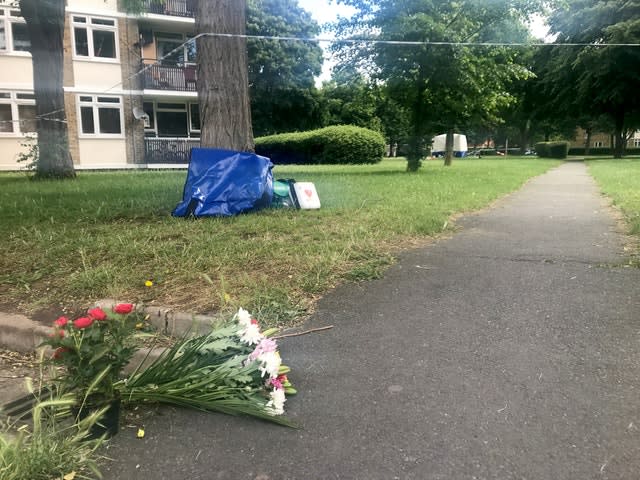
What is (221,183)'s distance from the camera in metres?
6.73

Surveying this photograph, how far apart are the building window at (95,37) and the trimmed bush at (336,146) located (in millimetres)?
8813

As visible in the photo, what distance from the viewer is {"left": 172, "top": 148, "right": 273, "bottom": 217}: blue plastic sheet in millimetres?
6616

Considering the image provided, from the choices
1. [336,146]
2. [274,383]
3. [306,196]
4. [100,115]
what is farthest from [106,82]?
[274,383]

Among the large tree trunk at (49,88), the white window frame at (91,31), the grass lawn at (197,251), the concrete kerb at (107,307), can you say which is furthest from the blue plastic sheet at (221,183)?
the white window frame at (91,31)

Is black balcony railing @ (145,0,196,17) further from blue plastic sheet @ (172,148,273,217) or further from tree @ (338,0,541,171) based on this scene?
blue plastic sheet @ (172,148,273,217)

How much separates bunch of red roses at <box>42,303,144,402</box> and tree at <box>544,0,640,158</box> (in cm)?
3351

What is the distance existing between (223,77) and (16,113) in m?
17.7

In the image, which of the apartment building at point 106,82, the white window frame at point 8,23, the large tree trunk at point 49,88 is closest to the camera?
the large tree trunk at point 49,88

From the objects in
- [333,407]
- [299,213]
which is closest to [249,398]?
[333,407]

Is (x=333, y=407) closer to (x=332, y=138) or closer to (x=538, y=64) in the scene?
(x=332, y=138)

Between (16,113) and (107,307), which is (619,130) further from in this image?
(107,307)

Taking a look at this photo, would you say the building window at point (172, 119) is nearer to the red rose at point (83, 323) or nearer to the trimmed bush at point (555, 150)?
the red rose at point (83, 323)

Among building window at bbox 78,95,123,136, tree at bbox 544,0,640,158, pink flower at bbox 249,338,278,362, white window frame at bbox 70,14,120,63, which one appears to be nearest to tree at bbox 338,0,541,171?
white window frame at bbox 70,14,120,63

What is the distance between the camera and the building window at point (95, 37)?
2139 cm
